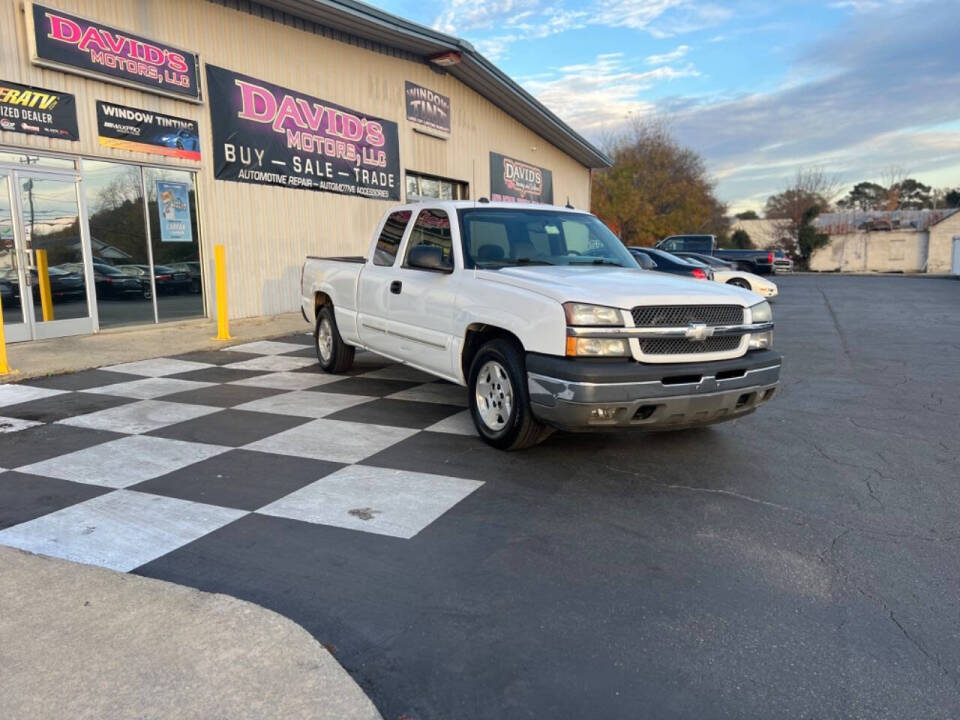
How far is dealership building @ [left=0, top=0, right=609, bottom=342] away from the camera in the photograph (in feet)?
31.7

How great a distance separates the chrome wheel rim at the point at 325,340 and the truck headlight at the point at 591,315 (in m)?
4.27

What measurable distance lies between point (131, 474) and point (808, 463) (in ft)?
15.2

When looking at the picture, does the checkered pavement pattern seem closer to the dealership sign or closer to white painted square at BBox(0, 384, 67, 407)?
white painted square at BBox(0, 384, 67, 407)

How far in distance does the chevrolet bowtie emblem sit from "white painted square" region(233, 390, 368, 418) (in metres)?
3.27

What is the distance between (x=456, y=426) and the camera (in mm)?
5758

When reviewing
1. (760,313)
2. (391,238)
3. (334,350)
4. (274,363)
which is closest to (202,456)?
(391,238)

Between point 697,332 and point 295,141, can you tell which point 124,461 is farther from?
point 295,141

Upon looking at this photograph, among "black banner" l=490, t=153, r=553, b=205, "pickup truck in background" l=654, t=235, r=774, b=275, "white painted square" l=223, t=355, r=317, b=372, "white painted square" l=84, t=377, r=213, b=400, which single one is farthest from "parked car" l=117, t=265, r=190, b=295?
"pickup truck in background" l=654, t=235, r=774, b=275

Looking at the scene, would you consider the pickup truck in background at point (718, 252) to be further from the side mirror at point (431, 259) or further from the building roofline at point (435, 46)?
the side mirror at point (431, 259)

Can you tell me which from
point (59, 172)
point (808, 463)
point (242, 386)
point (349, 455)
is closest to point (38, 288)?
point (59, 172)

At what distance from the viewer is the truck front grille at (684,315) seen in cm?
443

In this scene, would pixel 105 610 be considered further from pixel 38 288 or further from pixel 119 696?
pixel 38 288

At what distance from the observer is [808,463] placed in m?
4.86

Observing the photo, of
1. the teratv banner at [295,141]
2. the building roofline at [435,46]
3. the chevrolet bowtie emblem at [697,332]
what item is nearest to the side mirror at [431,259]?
the chevrolet bowtie emblem at [697,332]
